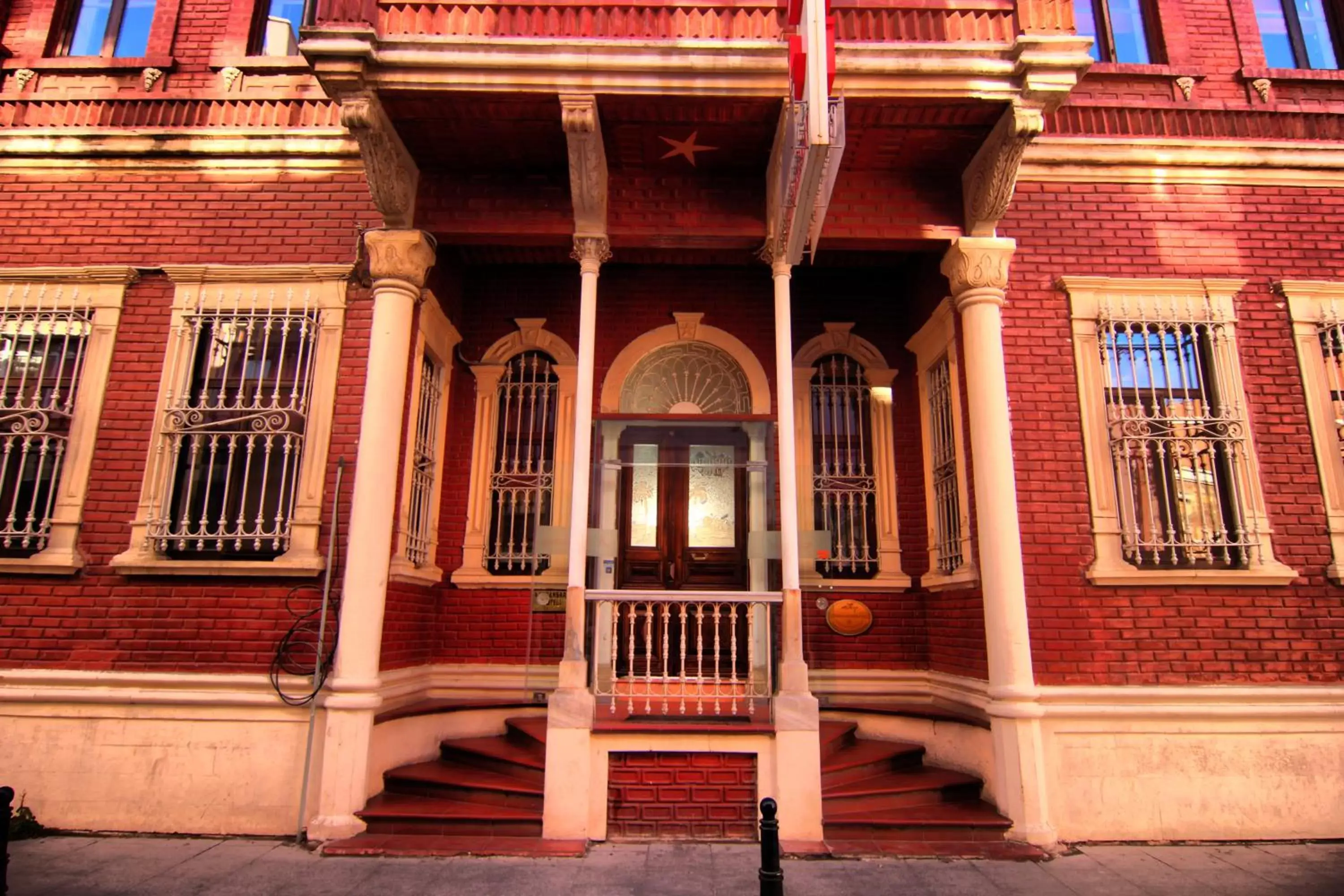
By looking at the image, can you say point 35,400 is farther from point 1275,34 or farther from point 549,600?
point 1275,34

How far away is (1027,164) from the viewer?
6805 millimetres

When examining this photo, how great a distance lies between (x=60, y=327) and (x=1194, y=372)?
32.3 ft

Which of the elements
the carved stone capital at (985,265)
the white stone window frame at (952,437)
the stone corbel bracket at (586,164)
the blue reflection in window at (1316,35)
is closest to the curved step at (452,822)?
the white stone window frame at (952,437)

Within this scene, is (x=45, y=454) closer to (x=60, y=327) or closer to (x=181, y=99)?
(x=60, y=327)

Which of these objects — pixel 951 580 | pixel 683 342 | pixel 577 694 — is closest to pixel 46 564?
pixel 577 694

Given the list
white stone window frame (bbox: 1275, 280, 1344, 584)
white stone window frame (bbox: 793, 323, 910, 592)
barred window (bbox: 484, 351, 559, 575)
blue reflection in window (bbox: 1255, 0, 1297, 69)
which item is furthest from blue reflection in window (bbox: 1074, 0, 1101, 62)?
barred window (bbox: 484, 351, 559, 575)

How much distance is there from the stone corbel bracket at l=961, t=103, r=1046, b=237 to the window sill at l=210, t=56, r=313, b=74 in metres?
6.09

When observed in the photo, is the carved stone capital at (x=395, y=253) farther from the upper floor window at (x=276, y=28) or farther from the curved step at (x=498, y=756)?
the curved step at (x=498, y=756)

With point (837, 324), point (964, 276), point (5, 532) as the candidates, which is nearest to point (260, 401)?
point (5, 532)

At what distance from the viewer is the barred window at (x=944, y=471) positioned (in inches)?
269

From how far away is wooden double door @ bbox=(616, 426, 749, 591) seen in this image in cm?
753

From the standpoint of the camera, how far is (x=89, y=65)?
7.31 meters

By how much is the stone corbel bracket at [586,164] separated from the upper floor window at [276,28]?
3505mm

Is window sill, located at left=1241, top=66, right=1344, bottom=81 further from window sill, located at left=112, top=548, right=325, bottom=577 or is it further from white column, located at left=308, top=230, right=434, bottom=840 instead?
window sill, located at left=112, top=548, right=325, bottom=577
